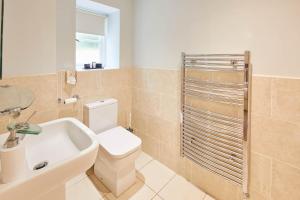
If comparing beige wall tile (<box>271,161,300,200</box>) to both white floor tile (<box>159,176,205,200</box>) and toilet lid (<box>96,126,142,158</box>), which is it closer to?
white floor tile (<box>159,176,205,200</box>)

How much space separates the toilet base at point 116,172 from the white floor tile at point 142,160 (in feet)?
0.94

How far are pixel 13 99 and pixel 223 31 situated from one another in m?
1.50

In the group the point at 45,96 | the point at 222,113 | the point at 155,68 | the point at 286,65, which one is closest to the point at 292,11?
the point at 286,65

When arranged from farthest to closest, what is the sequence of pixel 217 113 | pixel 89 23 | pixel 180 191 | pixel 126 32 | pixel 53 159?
pixel 126 32 < pixel 89 23 < pixel 180 191 < pixel 217 113 < pixel 53 159

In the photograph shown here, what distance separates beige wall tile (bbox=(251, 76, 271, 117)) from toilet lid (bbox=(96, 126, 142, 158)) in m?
1.02

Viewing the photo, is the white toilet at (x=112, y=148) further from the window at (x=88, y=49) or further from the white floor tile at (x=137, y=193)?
the window at (x=88, y=49)

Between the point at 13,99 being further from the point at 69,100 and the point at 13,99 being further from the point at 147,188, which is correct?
the point at 147,188

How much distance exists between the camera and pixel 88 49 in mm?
2217

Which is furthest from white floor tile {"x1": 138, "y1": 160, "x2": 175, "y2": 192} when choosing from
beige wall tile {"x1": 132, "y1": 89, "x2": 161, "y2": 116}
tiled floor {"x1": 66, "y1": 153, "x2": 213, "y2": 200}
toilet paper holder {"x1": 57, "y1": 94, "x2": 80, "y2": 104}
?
toilet paper holder {"x1": 57, "y1": 94, "x2": 80, "y2": 104}

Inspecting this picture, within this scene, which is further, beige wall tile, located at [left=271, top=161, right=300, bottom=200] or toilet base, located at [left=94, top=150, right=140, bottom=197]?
toilet base, located at [left=94, top=150, right=140, bottom=197]

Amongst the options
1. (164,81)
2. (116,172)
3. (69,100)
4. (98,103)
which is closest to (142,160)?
(116,172)

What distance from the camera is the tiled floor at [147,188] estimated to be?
164cm

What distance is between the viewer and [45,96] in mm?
1539

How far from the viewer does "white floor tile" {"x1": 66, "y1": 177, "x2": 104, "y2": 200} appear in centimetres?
161
